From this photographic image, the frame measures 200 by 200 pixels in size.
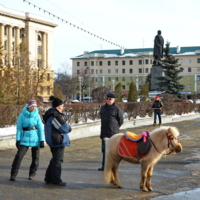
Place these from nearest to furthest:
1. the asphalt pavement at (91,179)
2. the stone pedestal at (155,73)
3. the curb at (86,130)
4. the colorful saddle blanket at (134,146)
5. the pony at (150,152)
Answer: the asphalt pavement at (91,179) → the pony at (150,152) → the colorful saddle blanket at (134,146) → the curb at (86,130) → the stone pedestal at (155,73)

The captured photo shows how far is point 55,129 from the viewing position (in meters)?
7.45

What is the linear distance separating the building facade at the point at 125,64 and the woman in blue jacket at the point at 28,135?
111604 millimetres

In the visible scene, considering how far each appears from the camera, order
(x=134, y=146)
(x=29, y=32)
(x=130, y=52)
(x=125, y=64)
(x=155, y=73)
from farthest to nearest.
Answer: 1. (x=125, y=64)
2. (x=130, y=52)
3. (x=29, y=32)
4. (x=155, y=73)
5. (x=134, y=146)

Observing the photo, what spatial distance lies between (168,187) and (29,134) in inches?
109

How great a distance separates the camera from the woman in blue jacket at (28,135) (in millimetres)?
7824

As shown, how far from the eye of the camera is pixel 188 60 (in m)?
119

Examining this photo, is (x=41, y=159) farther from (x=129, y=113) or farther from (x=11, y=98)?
(x=129, y=113)

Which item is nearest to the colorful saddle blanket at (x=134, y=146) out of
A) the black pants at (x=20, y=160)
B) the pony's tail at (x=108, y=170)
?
the pony's tail at (x=108, y=170)

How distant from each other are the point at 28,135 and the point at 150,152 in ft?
7.64

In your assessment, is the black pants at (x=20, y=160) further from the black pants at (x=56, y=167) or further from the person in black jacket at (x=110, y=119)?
the person in black jacket at (x=110, y=119)

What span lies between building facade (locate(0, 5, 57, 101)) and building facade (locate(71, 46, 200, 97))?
2908 cm

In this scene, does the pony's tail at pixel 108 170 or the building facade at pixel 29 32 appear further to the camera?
the building facade at pixel 29 32

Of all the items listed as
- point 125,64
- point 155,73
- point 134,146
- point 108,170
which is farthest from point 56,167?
point 125,64

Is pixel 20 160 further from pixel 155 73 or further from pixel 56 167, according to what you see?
Answer: pixel 155 73
